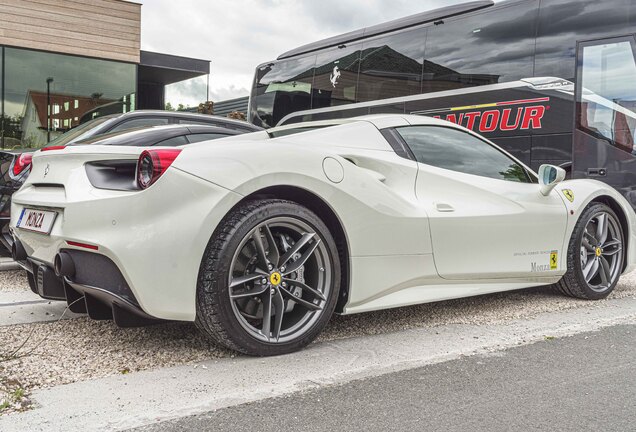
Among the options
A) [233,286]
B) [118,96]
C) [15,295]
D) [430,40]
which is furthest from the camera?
[118,96]

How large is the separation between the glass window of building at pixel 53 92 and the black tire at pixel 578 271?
41.7 feet

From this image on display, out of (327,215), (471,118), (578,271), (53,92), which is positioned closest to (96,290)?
(327,215)

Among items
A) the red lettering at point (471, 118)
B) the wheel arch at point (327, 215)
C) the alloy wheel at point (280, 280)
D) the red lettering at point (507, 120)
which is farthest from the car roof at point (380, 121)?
the red lettering at point (471, 118)

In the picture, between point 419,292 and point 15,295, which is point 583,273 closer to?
point 419,292

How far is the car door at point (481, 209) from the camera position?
3912 millimetres

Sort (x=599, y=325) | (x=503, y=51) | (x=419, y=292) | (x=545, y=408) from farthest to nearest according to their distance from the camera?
(x=503, y=51)
(x=599, y=325)
(x=419, y=292)
(x=545, y=408)

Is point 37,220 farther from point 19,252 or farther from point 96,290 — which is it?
point 96,290

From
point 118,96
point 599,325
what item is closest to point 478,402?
point 599,325

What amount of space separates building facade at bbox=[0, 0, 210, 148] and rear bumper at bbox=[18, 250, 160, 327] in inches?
489

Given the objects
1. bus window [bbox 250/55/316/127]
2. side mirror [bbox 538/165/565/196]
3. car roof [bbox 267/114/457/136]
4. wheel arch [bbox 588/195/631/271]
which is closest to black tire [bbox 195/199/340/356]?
car roof [bbox 267/114/457/136]

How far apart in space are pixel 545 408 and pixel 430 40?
8.84m

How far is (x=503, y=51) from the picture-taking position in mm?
9320

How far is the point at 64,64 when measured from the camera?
1538cm

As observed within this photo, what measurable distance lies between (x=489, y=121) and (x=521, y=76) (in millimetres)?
764
